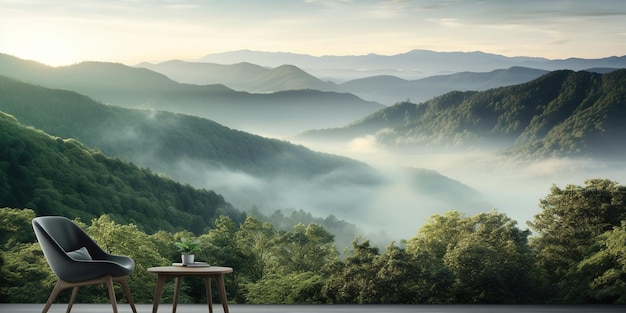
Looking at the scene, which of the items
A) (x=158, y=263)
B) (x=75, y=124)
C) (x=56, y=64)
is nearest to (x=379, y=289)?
(x=158, y=263)

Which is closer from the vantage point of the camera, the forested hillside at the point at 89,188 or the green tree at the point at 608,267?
the green tree at the point at 608,267

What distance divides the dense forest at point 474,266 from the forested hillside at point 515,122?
2900mm

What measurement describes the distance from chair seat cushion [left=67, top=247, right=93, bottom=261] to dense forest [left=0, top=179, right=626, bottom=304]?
2437 mm

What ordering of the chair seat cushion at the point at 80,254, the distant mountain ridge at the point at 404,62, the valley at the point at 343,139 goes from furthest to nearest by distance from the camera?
the valley at the point at 343,139 → the distant mountain ridge at the point at 404,62 → the chair seat cushion at the point at 80,254

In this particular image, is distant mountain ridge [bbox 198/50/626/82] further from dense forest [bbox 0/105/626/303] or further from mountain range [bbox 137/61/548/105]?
dense forest [bbox 0/105/626/303]

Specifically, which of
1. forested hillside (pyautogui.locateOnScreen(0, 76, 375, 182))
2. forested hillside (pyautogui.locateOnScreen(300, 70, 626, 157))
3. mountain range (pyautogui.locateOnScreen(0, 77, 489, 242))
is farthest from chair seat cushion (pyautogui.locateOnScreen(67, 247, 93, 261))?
forested hillside (pyautogui.locateOnScreen(0, 76, 375, 182))

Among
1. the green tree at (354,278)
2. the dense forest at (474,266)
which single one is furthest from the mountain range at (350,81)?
the green tree at (354,278)

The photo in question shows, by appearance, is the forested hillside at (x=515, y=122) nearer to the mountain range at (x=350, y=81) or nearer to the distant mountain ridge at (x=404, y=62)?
the mountain range at (x=350, y=81)

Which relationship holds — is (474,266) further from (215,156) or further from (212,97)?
(215,156)

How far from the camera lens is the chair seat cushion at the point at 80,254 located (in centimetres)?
658

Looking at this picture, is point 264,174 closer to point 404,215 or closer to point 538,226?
point 404,215

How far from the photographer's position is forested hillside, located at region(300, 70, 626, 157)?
12023 mm

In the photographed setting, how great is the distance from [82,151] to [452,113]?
7.82 metres

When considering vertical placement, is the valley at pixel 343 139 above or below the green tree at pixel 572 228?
above
